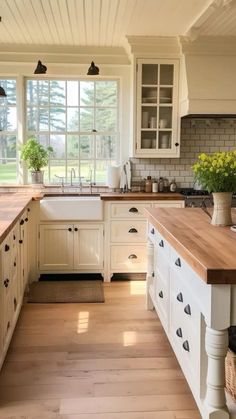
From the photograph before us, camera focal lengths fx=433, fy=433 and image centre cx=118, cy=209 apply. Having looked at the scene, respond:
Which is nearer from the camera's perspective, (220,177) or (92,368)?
(220,177)

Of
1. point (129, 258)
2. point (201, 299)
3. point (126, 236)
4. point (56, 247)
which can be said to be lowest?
point (129, 258)

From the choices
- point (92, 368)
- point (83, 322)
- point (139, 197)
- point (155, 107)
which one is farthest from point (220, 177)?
point (155, 107)

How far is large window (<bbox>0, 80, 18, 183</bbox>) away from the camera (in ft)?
16.6

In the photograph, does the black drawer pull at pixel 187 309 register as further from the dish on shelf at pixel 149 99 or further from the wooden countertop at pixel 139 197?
the dish on shelf at pixel 149 99

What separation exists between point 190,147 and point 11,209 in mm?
2497

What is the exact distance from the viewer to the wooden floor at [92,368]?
7.66ft

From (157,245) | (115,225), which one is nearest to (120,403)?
(157,245)

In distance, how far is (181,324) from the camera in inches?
94.0

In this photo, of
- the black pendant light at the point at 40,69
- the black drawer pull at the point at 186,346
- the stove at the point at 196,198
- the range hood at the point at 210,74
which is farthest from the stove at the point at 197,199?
the black drawer pull at the point at 186,346

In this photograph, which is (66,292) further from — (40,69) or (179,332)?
(40,69)

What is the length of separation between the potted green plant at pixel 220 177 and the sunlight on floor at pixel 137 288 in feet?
6.17

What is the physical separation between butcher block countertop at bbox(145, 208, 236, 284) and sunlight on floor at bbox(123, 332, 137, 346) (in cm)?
90

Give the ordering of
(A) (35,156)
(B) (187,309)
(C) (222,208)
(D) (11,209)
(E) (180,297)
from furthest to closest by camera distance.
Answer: (A) (35,156) → (D) (11,209) → (C) (222,208) → (E) (180,297) → (B) (187,309)

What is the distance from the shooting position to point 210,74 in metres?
4.62
